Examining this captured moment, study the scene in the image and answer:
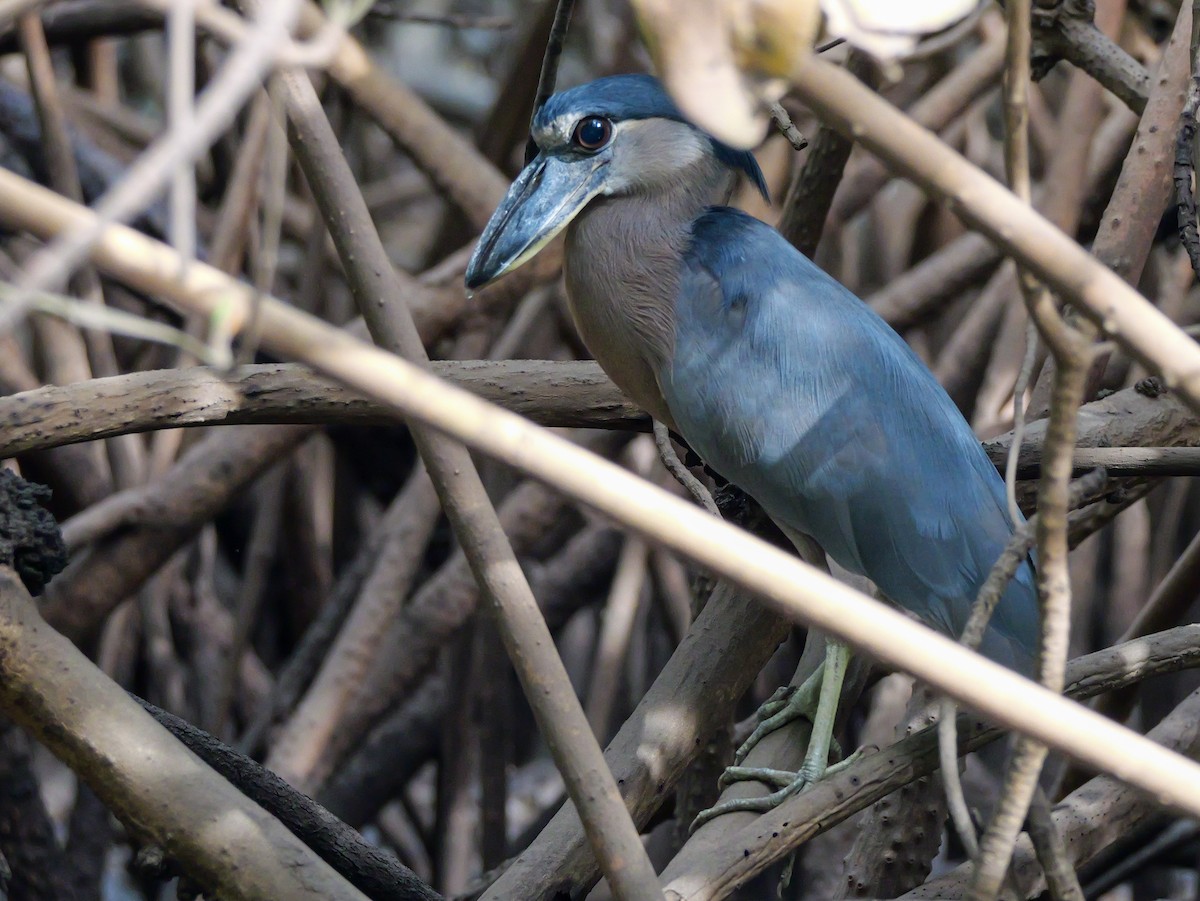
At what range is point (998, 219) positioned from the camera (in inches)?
24.5

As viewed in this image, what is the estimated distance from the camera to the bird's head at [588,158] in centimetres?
163

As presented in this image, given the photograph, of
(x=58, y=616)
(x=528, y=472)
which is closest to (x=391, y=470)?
(x=58, y=616)

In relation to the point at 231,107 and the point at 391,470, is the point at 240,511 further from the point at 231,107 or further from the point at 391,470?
the point at 231,107

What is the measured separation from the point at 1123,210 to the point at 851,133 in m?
1.32

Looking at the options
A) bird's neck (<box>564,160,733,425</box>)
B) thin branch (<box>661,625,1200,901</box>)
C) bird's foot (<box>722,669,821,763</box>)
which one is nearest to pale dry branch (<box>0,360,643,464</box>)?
bird's neck (<box>564,160,733,425</box>)

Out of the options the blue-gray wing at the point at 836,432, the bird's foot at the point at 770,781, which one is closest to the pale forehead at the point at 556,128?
the blue-gray wing at the point at 836,432

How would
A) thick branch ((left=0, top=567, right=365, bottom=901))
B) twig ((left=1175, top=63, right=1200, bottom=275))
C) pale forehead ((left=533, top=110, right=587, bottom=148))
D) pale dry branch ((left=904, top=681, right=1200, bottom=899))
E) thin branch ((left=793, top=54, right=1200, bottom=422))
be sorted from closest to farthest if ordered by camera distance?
thin branch ((left=793, top=54, right=1200, bottom=422)) < thick branch ((left=0, top=567, right=365, bottom=901)) < twig ((left=1175, top=63, right=1200, bottom=275)) < pale dry branch ((left=904, top=681, right=1200, bottom=899)) < pale forehead ((left=533, top=110, right=587, bottom=148))

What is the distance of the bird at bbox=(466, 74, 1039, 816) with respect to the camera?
63.0 inches

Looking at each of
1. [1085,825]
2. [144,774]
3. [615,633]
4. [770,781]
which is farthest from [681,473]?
[615,633]

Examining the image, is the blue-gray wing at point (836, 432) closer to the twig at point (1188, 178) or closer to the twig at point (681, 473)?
the twig at point (681, 473)

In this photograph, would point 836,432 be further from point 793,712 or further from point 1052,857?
point 1052,857

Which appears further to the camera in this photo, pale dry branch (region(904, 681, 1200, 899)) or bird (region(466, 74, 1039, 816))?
bird (region(466, 74, 1039, 816))

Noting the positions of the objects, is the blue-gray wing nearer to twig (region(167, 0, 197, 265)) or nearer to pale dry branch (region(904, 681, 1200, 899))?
pale dry branch (region(904, 681, 1200, 899))

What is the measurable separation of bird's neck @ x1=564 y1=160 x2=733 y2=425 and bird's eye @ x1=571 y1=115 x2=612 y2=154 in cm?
9
